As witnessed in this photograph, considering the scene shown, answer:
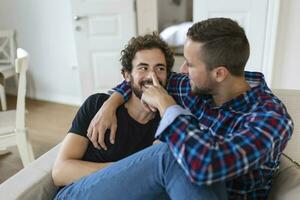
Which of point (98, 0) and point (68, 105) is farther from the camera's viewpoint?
point (68, 105)

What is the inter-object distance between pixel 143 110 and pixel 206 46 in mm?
433

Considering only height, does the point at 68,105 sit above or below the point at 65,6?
below

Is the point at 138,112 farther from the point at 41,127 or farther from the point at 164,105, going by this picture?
the point at 41,127

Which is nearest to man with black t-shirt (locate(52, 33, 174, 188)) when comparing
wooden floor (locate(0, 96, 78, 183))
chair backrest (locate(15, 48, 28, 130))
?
chair backrest (locate(15, 48, 28, 130))

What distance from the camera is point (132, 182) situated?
1002 millimetres

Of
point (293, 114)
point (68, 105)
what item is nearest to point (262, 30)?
point (293, 114)

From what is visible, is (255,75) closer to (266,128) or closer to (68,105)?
(266,128)

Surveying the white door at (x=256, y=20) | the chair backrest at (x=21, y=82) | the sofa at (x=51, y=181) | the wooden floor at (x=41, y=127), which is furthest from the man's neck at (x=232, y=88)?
the wooden floor at (x=41, y=127)

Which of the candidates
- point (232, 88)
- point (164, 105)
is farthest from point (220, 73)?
point (164, 105)

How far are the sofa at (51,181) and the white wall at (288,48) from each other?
124cm

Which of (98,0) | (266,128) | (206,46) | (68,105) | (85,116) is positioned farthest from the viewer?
(68,105)

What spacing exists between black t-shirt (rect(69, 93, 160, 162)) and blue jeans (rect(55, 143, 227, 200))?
0.21 meters

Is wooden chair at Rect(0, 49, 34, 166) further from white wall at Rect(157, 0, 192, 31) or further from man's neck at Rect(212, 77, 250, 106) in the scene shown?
white wall at Rect(157, 0, 192, 31)

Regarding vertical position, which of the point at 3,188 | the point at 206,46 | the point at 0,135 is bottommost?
the point at 0,135
